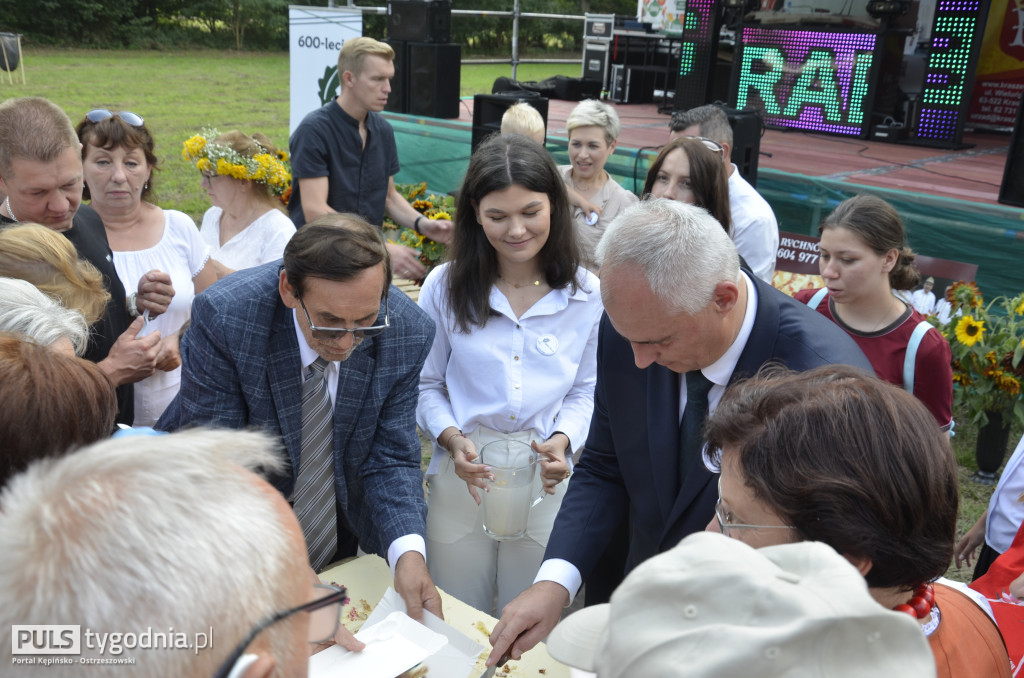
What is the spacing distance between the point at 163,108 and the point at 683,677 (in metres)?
15.8

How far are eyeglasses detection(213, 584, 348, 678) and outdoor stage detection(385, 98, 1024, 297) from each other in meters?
5.85

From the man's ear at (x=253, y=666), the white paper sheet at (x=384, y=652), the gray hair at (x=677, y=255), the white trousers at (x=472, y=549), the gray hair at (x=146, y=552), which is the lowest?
the white trousers at (x=472, y=549)

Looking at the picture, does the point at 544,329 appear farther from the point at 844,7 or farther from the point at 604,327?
the point at 844,7

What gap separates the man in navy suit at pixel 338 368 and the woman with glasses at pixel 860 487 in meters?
0.91

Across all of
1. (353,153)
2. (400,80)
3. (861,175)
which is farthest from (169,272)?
(400,80)

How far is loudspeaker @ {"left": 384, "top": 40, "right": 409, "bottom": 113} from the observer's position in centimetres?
934

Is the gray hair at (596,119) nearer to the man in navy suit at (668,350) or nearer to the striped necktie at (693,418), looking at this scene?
the man in navy suit at (668,350)

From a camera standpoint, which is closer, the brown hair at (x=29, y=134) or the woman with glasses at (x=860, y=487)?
the woman with glasses at (x=860, y=487)

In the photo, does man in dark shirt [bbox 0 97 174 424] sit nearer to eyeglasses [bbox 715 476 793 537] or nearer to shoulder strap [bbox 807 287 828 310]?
eyeglasses [bbox 715 476 793 537]

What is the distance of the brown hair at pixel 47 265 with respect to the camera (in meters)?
1.91

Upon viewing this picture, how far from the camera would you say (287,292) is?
1975mm

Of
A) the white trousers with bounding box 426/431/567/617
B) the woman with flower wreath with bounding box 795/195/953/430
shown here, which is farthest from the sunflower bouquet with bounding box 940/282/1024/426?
the white trousers with bounding box 426/431/567/617

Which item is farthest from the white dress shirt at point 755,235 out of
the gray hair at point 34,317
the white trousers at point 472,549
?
the gray hair at point 34,317

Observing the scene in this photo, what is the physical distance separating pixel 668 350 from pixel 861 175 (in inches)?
244
